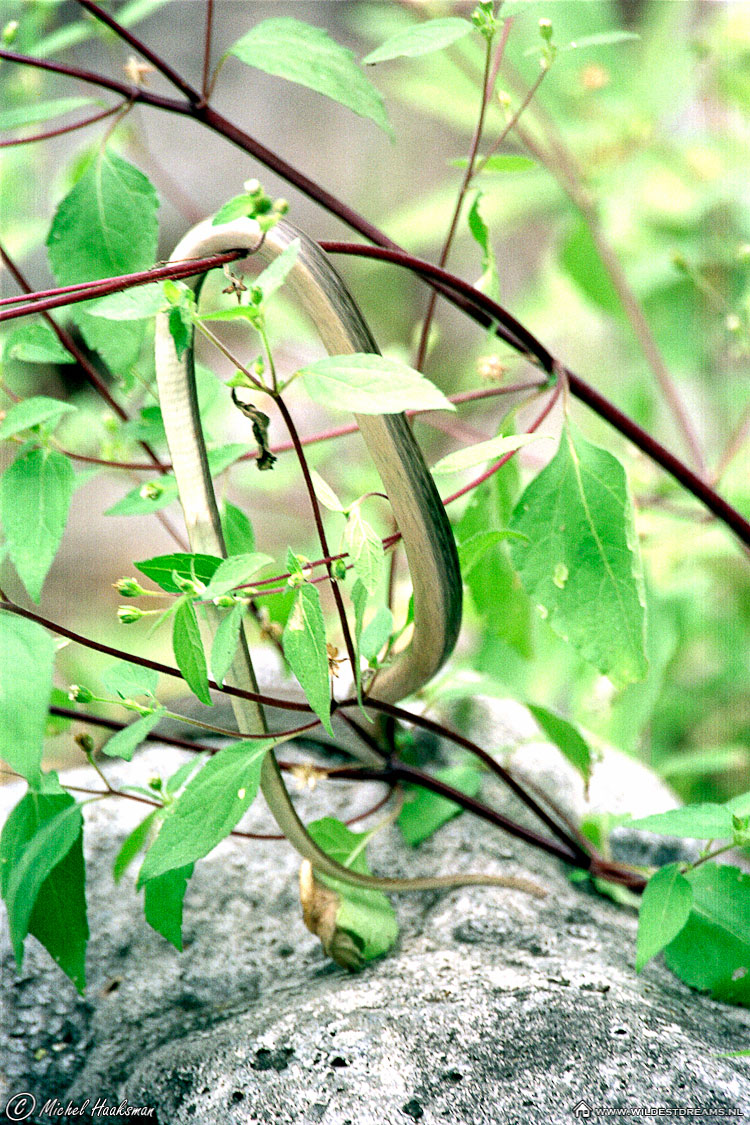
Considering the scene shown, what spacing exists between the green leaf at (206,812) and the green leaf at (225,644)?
68mm

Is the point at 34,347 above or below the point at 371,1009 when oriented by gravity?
above

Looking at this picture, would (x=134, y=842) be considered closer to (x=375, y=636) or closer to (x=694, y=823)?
(x=375, y=636)

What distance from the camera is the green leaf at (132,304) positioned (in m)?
0.38

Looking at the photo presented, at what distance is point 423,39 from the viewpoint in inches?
19.6

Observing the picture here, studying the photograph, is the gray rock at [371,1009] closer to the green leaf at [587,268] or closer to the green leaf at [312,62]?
the green leaf at [312,62]

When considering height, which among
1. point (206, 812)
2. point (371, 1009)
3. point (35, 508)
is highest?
point (35, 508)

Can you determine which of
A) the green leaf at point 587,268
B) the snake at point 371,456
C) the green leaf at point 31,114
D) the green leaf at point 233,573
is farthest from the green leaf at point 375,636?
the green leaf at point 587,268

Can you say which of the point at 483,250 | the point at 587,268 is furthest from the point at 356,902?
the point at 587,268

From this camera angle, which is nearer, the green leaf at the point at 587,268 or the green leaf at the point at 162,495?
the green leaf at the point at 162,495

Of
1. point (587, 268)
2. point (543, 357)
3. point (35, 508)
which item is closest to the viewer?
point (35, 508)

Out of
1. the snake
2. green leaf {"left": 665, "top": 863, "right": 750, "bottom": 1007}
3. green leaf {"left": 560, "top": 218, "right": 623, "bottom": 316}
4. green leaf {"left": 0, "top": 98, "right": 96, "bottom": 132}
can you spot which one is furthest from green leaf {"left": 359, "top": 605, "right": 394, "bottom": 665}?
green leaf {"left": 560, "top": 218, "right": 623, "bottom": 316}

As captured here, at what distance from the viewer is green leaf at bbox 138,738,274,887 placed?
0.44 meters

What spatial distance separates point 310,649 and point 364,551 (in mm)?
50

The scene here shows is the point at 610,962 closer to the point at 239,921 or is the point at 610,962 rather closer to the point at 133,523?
the point at 239,921
